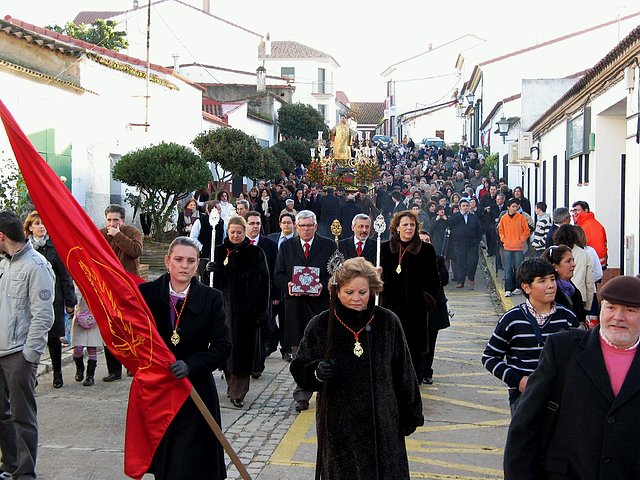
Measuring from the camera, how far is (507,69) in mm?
42188

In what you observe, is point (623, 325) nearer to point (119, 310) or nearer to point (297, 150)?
point (119, 310)

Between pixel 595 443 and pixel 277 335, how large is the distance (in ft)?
26.6

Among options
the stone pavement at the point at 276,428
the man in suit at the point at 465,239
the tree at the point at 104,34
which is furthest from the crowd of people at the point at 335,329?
the tree at the point at 104,34

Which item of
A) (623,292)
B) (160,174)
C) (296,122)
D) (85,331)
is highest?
(296,122)

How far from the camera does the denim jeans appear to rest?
56.1 ft

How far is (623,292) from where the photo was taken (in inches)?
146

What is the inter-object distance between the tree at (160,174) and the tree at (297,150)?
23396 millimetres

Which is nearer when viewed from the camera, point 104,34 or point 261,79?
point 104,34

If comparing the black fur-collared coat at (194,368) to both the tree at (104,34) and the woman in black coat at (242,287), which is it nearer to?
the woman in black coat at (242,287)

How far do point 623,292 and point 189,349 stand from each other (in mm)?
2672

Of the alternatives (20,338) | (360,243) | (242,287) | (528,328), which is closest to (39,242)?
(242,287)

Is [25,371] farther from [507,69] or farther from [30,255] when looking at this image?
[507,69]

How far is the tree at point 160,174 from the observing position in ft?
69.3

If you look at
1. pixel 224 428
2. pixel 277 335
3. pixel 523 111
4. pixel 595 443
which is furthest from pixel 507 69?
pixel 595 443
